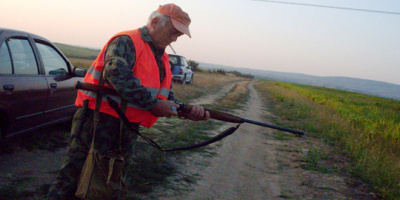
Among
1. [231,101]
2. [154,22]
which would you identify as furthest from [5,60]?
[231,101]

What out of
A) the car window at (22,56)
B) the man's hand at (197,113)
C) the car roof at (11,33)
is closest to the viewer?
the man's hand at (197,113)

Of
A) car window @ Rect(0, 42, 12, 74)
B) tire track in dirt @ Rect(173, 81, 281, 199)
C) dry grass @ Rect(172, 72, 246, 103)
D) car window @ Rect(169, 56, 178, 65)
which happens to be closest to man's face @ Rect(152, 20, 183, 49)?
tire track in dirt @ Rect(173, 81, 281, 199)

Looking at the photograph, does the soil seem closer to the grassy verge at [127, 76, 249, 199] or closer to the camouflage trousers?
the grassy verge at [127, 76, 249, 199]

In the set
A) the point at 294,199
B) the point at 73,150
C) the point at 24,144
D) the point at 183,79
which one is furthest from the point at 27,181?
the point at 183,79

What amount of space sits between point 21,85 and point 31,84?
194mm

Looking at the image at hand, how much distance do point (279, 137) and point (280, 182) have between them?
343cm

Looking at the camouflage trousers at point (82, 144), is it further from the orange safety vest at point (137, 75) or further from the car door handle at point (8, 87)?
the car door handle at point (8, 87)

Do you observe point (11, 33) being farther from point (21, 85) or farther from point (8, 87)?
point (8, 87)

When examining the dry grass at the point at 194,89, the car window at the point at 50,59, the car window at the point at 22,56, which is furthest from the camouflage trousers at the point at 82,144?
the dry grass at the point at 194,89

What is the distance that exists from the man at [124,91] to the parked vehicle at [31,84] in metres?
1.89

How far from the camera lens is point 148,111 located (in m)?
2.35

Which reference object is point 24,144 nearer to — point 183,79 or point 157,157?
point 157,157

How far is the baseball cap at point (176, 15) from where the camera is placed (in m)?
2.33

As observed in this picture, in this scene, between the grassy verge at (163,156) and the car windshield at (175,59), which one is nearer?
the grassy verge at (163,156)
